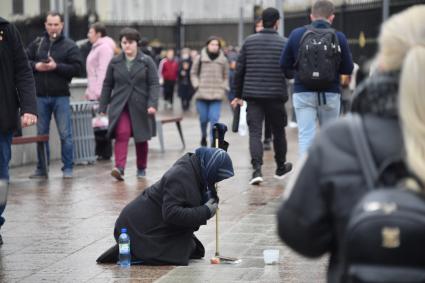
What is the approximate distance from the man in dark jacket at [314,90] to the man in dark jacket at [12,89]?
328 centimetres

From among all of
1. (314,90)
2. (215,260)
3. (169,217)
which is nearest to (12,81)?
(169,217)

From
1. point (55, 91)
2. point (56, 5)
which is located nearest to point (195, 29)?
point (56, 5)

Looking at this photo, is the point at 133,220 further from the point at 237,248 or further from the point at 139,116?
the point at 139,116

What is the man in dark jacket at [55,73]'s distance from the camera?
43.7 ft

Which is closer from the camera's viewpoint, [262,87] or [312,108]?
[312,108]

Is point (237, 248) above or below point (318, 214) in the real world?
below

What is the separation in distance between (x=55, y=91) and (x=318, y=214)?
10.3 metres

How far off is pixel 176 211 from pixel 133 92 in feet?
18.1

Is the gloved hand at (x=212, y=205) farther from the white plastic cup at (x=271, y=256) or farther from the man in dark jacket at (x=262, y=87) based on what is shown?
the man in dark jacket at (x=262, y=87)

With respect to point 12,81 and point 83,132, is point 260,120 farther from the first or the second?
point 12,81

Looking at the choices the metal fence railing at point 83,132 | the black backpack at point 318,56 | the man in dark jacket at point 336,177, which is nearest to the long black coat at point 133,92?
the metal fence railing at point 83,132

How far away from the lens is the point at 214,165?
7.76 meters

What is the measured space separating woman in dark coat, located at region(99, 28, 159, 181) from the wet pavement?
53cm

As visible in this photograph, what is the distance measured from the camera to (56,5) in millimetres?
20219
